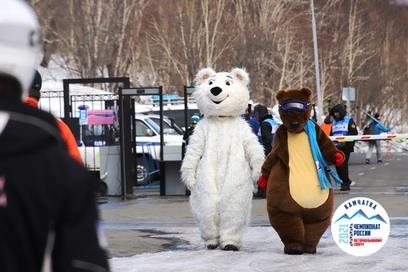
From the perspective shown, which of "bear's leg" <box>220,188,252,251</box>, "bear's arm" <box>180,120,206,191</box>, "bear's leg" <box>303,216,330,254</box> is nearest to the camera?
"bear's leg" <box>303,216,330,254</box>

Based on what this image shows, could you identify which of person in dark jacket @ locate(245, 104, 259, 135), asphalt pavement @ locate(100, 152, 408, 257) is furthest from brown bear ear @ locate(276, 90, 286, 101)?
person in dark jacket @ locate(245, 104, 259, 135)

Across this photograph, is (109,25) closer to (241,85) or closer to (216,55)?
(216,55)

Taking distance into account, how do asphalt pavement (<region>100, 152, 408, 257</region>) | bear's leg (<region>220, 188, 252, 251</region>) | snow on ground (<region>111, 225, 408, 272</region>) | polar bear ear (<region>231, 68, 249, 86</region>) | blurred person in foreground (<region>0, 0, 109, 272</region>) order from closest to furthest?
blurred person in foreground (<region>0, 0, 109, 272</region>), snow on ground (<region>111, 225, 408, 272</region>), bear's leg (<region>220, 188, 252, 251</region>), polar bear ear (<region>231, 68, 249, 86</region>), asphalt pavement (<region>100, 152, 408, 257</region>)

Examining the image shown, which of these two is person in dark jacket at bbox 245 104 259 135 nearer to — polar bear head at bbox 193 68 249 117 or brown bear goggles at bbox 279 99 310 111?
polar bear head at bbox 193 68 249 117

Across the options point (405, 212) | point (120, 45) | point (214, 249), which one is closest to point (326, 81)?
point (120, 45)

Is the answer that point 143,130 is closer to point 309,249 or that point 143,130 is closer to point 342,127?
point 342,127

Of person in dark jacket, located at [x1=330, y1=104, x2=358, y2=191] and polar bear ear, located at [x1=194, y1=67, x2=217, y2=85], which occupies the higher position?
polar bear ear, located at [x1=194, y1=67, x2=217, y2=85]

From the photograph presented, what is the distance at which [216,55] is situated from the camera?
47.0 meters

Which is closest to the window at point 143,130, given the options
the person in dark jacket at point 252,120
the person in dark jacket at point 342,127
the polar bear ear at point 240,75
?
the person in dark jacket at point 342,127

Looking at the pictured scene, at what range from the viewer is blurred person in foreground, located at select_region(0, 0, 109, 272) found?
2.41 meters

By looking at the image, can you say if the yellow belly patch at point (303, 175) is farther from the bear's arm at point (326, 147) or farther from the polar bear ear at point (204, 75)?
the polar bear ear at point (204, 75)

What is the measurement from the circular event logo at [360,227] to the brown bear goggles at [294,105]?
1.00 m

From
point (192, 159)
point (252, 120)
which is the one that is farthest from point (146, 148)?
point (192, 159)

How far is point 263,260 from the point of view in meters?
9.17
